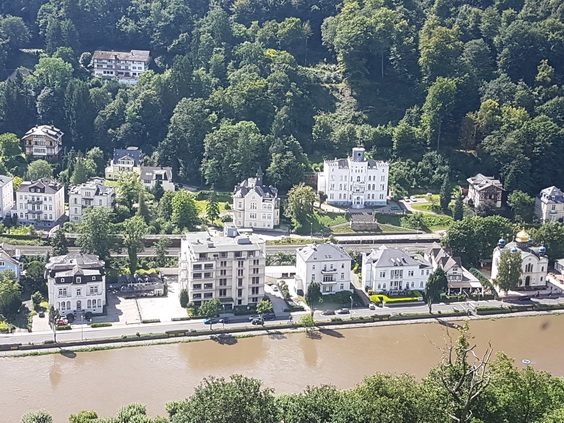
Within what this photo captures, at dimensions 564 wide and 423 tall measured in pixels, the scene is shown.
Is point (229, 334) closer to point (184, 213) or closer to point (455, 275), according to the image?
point (184, 213)

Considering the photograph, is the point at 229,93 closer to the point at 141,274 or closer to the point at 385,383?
the point at 141,274

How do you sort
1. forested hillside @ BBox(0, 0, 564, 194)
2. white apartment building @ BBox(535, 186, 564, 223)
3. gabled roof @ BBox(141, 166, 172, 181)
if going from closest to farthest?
white apartment building @ BBox(535, 186, 564, 223), gabled roof @ BBox(141, 166, 172, 181), forested hillside @ BBox(0, 0, 564, 194)

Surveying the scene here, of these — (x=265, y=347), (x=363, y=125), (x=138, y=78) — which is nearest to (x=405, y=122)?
(x=363, y=125)

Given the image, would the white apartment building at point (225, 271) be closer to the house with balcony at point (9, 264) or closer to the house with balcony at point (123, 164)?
the house with balcony at point (9, 264)

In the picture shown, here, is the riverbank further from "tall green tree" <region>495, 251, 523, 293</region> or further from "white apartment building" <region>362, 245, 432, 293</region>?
"white apartment building" <region>362, 245, 432, 293</region>

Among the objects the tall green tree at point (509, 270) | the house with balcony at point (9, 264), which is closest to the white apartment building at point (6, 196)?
the house with balcony at point (9, 264)

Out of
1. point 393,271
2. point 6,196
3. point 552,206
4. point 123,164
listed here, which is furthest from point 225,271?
point 552,206

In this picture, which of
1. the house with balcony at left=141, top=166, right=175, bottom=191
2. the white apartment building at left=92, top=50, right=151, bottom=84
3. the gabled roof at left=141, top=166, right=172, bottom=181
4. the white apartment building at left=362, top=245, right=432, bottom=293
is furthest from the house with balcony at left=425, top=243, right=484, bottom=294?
the white apartment building at left=92, top=50, right=151, bottom=84
